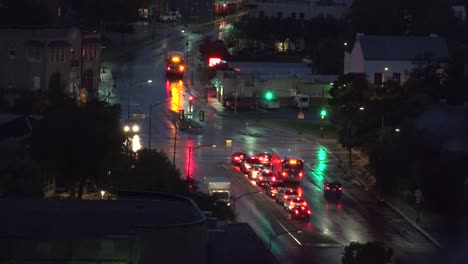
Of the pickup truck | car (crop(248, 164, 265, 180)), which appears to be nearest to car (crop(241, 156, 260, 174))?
car (crop(248, 164, 265, 180))

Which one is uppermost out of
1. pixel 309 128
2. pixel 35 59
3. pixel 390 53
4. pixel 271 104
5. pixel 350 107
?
pixel 390 53

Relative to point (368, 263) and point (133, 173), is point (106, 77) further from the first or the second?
point (368, 263)

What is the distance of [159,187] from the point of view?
27.3 metres

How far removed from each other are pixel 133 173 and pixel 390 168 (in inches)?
384

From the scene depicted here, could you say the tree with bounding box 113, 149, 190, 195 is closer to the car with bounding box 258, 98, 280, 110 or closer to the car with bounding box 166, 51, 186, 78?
the car with bounding box 258, 98, 280, 110

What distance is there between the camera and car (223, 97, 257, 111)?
51906 mm

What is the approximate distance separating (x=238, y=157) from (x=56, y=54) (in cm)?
1158

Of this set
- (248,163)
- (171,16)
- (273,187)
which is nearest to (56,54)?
(248,163)

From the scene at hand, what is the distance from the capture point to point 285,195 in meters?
33.0

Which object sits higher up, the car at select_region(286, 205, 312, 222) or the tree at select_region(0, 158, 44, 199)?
the tree at select_region(0, 158, 44, 199)

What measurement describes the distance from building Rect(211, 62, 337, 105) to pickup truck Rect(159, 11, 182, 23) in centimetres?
2803

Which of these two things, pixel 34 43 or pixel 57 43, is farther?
pixel 57 43

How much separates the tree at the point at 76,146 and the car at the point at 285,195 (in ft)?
19.7

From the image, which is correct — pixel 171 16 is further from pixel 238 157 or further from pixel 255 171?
pixel 255 171
